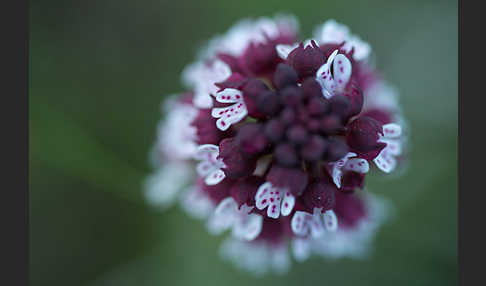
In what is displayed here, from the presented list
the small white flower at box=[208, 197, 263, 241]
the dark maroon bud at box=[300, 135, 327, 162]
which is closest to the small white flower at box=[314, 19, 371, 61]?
the dark maroon bud at box=[300, 135, 327, 162]

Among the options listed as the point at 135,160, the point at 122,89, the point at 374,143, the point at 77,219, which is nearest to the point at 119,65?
the point at 122,89

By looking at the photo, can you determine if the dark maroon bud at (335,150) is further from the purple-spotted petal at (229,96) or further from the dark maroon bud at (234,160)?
the purple-spotted petal at (229,96)

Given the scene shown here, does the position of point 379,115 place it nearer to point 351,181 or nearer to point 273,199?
point 351,181

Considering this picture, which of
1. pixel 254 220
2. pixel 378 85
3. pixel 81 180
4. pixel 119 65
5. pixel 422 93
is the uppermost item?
pixel 119 65

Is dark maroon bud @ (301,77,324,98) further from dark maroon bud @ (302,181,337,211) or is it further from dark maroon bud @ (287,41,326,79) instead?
dark maroon bud @ (302,181,337,211)

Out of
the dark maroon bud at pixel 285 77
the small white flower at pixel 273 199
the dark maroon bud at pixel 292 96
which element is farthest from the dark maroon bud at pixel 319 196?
Answer: the dark maroon bud at pixel 285 77

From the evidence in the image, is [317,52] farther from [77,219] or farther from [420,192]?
[77,219]
